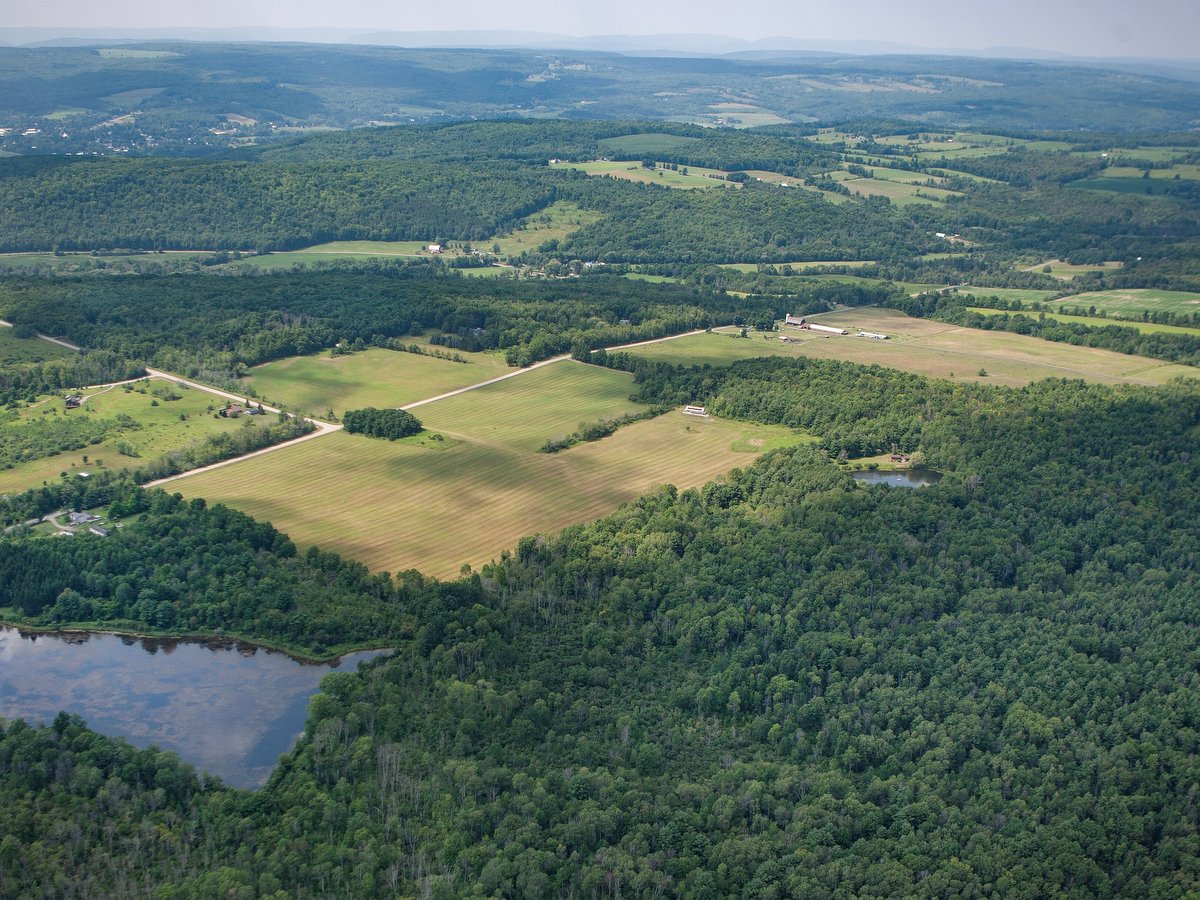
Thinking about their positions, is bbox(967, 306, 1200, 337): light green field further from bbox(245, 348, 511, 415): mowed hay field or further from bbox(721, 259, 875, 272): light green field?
bbox(245, 348, 511, 415): mowed hay field

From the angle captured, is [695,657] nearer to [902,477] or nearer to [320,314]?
[902,477]

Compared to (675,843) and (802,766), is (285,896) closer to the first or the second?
(675,843)

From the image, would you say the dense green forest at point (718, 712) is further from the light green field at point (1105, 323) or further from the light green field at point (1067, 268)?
the light green field at point (1067, 268)

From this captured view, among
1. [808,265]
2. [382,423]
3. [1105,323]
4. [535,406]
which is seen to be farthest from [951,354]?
[382,423]

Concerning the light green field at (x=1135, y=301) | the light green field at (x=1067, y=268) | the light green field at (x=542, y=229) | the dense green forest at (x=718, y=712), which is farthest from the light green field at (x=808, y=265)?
the dense green forest at (x=718, y=712)

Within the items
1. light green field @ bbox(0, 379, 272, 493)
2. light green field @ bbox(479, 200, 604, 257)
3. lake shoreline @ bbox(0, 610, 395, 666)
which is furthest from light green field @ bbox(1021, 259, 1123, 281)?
lake shoreline @ bbox(0, 610, 395, 666)

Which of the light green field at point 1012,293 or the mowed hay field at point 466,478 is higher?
the light green field at point 1012,293

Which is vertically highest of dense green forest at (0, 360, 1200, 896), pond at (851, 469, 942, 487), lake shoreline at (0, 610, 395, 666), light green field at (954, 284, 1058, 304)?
light green field at (954, 284, 1058, 304)
